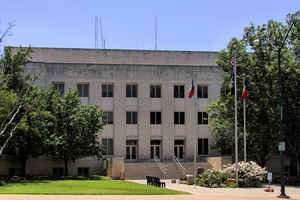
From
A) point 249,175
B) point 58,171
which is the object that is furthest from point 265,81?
point 58,171

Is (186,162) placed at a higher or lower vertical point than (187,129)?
lower

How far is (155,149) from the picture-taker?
56.8m

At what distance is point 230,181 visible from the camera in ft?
124

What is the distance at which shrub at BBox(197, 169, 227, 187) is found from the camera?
36.8 meters

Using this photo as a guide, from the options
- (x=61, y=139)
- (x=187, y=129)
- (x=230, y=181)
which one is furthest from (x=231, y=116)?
(x=61, y=139)

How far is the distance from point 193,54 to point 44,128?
24391 millimetres

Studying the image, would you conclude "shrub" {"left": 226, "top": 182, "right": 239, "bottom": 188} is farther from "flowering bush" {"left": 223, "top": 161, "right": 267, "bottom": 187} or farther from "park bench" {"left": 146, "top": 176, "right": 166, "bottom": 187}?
"park bench" {"left": 146, "top": 176, "right": 166, "bottom": 187}

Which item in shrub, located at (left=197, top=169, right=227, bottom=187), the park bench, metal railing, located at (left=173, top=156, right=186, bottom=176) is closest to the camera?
the park bench

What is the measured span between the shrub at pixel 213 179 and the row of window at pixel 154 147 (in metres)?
18.7

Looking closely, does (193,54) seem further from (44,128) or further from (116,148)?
(44,128)

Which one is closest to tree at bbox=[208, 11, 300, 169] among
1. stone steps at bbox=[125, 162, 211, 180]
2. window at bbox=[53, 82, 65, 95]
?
stone steps at bbox=[125, 162, 211, 180]

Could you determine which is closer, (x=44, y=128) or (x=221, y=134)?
(x=44, y=128)

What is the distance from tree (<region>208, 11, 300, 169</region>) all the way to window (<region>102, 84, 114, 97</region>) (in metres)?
15.7

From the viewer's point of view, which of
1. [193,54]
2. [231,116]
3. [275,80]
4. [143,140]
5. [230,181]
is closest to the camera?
[230,181]
